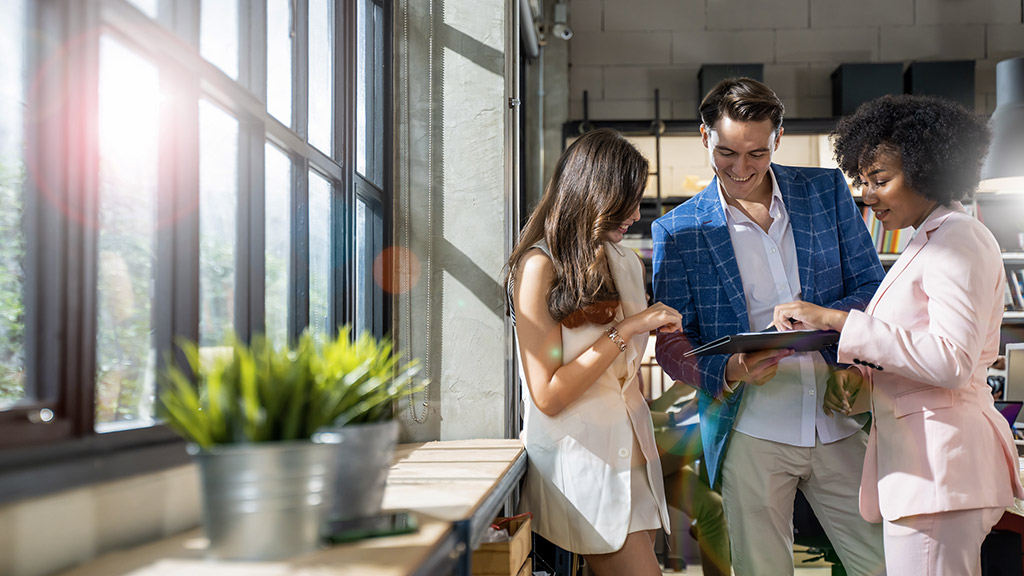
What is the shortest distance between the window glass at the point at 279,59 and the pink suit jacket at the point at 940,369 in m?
1.29

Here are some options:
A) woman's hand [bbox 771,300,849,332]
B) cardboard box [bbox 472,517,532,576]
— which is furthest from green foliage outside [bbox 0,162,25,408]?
woman's hand [bbox 771,300,849,332]

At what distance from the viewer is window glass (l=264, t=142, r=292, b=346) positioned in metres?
1.74

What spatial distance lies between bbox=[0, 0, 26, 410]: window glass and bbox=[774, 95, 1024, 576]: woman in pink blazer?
1.42 m

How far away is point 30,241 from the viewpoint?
102cm

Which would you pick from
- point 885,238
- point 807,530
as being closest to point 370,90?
point 807,530

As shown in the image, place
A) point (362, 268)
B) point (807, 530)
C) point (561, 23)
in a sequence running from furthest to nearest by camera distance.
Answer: point (561, 23)
point (807, 530)
point (362, 268)

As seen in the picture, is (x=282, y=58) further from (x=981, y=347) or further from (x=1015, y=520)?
(x=1015, y=520)

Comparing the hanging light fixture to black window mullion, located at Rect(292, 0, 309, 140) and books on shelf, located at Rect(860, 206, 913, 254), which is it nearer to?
books on shelf, located at Rect(860, 206, 913, 254)

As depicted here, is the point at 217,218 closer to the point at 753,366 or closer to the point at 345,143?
the point at 345,143

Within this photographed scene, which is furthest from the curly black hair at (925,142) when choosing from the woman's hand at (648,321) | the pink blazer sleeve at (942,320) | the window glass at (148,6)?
the window glass at (148,6)

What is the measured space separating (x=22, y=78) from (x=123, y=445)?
0.50 metres

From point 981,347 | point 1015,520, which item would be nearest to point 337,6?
point 981,347

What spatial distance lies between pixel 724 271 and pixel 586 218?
0.42 meters

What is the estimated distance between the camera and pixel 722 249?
2.02m
